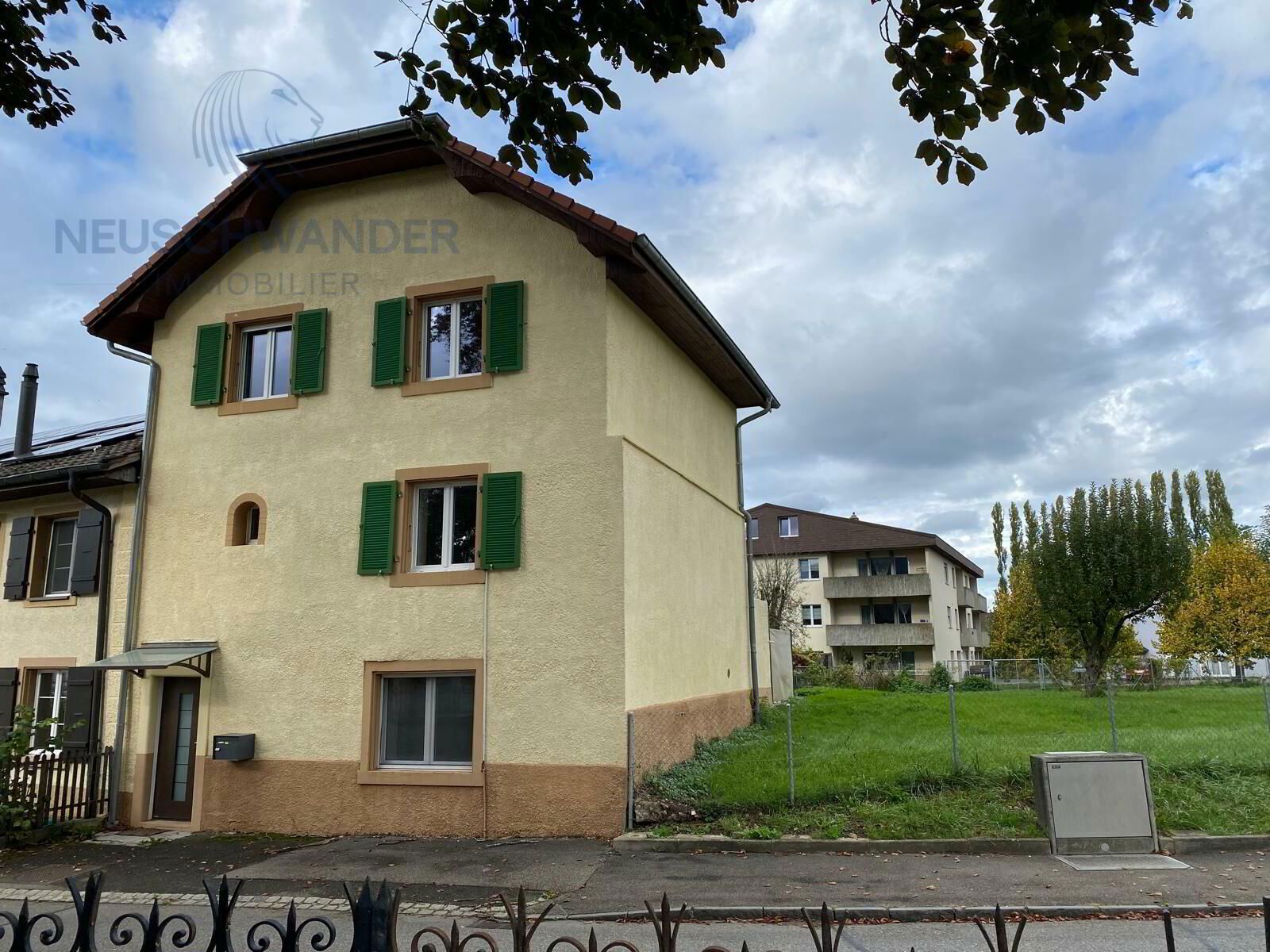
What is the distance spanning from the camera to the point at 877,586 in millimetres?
48469

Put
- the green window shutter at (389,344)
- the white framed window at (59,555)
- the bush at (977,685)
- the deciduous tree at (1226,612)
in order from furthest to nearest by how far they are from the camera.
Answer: the deciduous tree at (1226,612)
the bush at (977,685)
the white framed window at (59,555)
the green window shutter at (389,344)

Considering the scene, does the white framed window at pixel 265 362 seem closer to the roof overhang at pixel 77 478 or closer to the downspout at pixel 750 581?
the roof overhang at pixel 77 478

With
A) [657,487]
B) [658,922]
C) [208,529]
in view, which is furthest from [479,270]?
[658,922]

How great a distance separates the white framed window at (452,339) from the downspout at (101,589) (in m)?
5.22

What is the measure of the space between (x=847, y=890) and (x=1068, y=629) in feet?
75.8

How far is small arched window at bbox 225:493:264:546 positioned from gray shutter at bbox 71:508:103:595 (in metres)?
2.25

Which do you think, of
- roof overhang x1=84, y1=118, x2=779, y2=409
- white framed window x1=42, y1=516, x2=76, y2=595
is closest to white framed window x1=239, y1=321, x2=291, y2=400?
roof overhang x1=84, y1=118, x2=779, y2=409

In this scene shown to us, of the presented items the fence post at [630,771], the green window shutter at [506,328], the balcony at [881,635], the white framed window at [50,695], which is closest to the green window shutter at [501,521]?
the green window shutter at [506,328]

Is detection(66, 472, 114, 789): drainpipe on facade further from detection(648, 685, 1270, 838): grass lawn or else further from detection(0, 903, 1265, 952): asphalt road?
detection(648, 685, 1270, 838): grass lawn

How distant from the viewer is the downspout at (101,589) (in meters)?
12.9

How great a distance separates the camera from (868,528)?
5028 centimetres

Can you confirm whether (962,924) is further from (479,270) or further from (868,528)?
(868,528)

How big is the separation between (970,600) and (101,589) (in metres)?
54.9

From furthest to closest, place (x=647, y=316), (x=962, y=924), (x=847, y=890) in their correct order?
1. (x=647, y=316)
2. (x=847, y=890)
3. (x=962, y=924)
